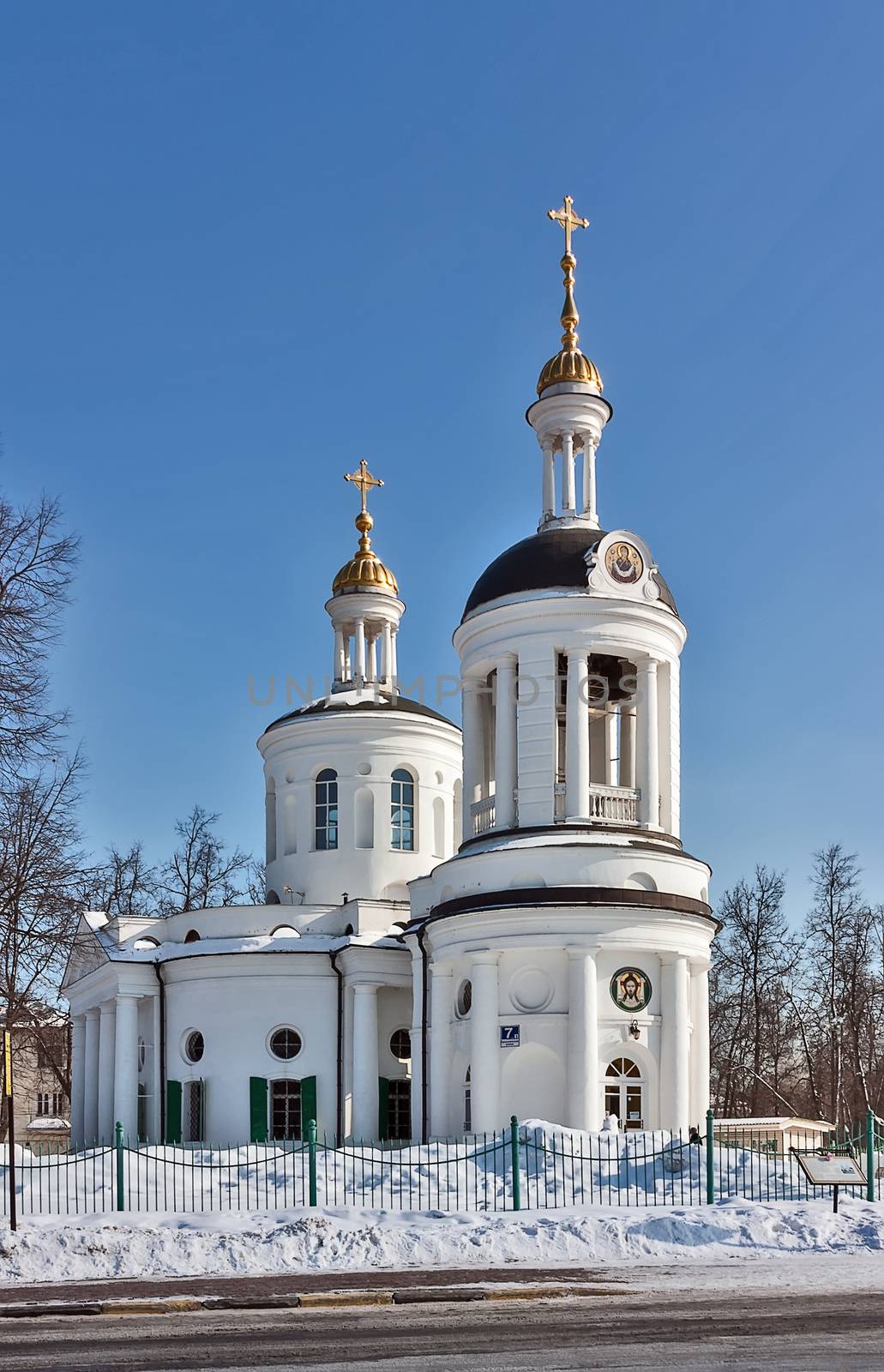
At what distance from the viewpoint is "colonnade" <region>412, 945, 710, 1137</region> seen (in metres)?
29.2

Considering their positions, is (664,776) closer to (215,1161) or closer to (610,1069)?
(610,1069)

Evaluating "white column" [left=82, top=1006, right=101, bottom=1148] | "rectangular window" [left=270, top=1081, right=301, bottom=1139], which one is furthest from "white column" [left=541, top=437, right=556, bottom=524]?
"white column" [left=82, top=1006, right=101, bottom=1148]

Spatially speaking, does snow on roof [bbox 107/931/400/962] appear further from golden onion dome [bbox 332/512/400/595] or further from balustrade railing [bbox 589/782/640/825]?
golden onion dome [bbox 332/512/400/595]

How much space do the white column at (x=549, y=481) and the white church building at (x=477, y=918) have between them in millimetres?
60

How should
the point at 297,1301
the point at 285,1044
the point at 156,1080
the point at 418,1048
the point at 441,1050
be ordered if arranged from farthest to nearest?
1. the point at 156,1080
2. the point at 285,1044
3. the point at 418,1048
4. the point at 441,1050
5. the point at 297,1301

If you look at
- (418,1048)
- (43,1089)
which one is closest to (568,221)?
(418,1048)

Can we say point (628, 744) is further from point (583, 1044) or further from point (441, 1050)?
point (583, 1044)

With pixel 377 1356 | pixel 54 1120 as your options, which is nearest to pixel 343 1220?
pixel 377 1356

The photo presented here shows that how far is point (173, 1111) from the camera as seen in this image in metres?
37.0

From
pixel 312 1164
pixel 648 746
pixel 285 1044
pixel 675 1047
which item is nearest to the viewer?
pixel 312 1164

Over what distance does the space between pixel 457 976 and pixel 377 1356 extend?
19705 mm

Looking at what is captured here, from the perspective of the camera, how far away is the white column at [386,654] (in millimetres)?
45094

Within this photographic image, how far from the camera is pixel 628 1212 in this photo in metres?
20.5

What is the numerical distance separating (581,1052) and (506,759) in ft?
19.2
